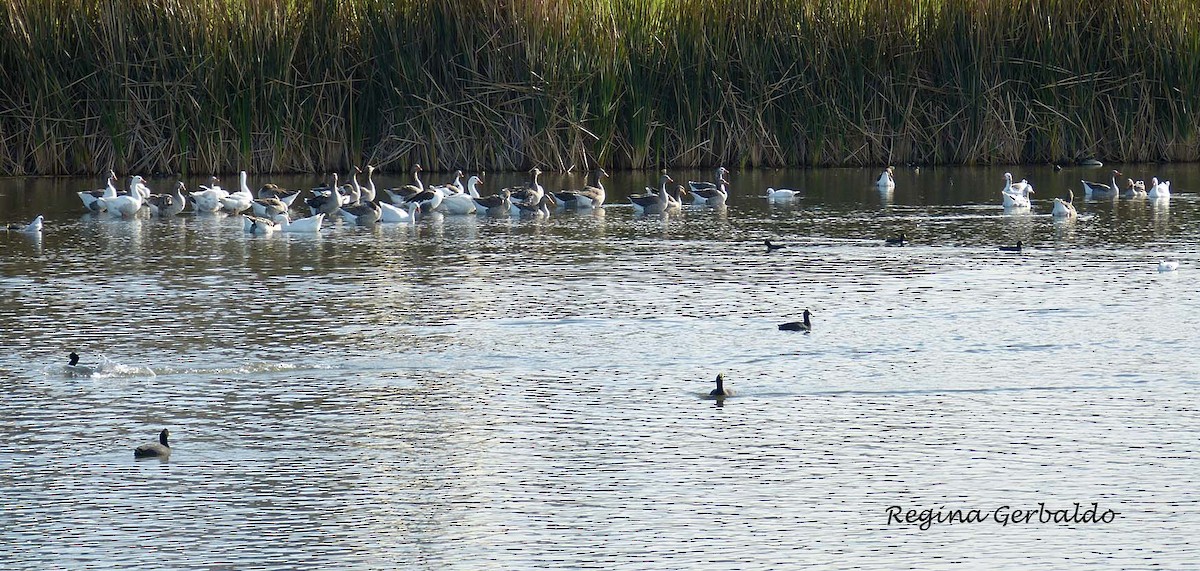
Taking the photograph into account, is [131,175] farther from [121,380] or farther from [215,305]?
[121,380]

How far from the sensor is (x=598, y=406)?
36.3 feet

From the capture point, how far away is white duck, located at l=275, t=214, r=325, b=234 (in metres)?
21.6

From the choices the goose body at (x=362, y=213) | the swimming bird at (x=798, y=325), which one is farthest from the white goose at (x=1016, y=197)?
→ the swimming bird at (x=798, y=325)

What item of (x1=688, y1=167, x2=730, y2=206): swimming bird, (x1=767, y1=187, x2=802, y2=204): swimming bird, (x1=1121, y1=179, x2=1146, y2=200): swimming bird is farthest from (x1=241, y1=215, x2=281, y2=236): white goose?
(x1=1121, y1=179, x2=1146, y2=200): swimming bird

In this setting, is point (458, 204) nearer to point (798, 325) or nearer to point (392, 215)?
point (392, 215)

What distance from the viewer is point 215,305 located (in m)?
15.3

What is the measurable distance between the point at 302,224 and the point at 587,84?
8.75m

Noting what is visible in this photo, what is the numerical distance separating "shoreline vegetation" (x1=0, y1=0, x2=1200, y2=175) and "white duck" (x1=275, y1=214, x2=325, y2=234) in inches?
290

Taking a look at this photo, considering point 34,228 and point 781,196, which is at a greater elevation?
point 781,196

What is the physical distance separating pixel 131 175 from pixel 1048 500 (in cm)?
2226

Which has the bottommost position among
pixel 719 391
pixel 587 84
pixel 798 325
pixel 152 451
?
pixel 152 451

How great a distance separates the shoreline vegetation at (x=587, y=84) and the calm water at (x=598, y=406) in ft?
29.9

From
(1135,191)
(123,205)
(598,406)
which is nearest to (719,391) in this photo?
(598,406)

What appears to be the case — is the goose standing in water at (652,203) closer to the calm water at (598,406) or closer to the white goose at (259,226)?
the calm water at (598,406)
